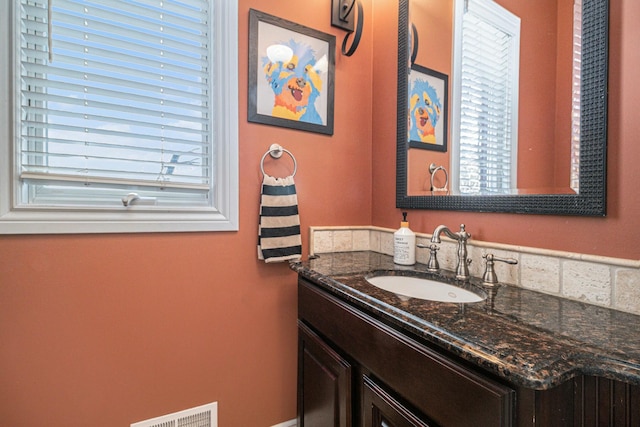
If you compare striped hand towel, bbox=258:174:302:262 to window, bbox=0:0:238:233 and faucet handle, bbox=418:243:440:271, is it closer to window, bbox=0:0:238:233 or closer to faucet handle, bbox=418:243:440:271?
window, bbox=0:0:238:233

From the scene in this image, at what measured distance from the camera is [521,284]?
917 millimetres

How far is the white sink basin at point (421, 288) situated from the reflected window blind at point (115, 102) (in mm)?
786

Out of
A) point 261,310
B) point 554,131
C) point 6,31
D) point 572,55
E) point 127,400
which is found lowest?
point 127,400

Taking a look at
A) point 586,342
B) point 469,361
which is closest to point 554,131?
point 586,342

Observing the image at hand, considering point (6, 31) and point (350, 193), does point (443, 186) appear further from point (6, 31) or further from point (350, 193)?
point (6, 31)

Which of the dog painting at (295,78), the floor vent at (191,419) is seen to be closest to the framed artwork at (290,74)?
the dog painting at (295,78)

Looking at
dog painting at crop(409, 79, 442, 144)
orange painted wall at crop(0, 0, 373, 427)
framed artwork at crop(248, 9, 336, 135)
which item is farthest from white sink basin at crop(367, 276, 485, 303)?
framed artwork at crop(248, 9, 336, 135)

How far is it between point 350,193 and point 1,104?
52.0 inches

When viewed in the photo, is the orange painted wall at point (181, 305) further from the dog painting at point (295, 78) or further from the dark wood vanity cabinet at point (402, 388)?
the dark wood vanity cabinet at point (402, 388)

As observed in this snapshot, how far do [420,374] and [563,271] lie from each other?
Result: 52 centimetres

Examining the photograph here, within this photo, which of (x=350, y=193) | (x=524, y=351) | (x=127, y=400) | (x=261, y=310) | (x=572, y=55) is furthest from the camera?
(x=350, y=193)

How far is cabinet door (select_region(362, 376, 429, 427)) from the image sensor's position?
2.20 feet

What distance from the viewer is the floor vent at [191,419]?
1148 mm

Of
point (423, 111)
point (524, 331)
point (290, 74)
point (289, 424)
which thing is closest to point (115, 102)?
point (290, 74)
